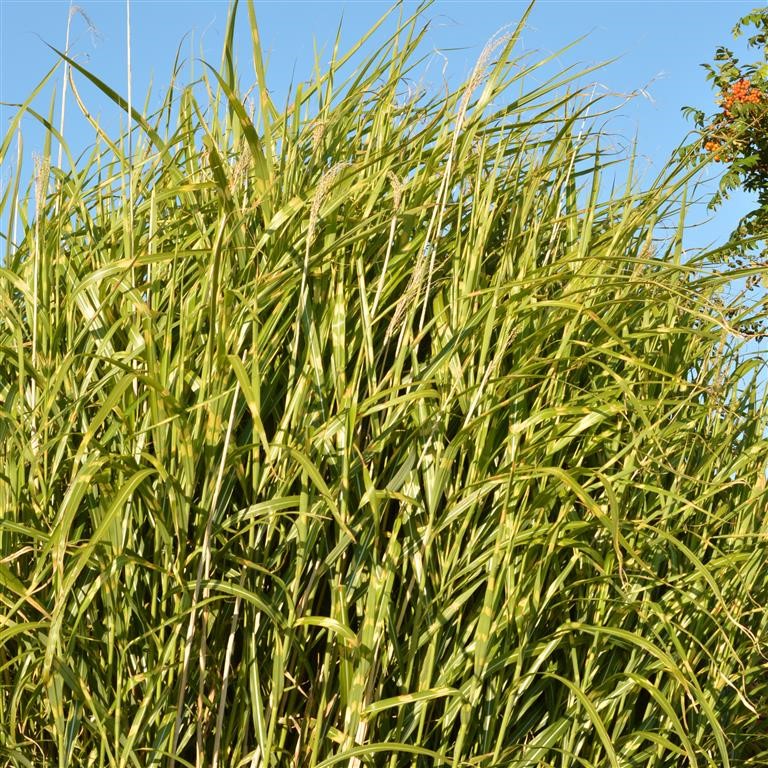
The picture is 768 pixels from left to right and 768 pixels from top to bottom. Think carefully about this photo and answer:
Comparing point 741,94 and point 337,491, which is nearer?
point 337,491

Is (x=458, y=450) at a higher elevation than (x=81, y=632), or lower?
higher

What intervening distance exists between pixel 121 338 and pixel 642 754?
1144 millimetres

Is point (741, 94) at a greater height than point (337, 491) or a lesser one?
greater

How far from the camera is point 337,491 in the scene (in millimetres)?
1382

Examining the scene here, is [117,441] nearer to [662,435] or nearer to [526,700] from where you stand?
[526,700]

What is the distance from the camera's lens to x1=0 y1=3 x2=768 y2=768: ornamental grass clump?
1.34 meters

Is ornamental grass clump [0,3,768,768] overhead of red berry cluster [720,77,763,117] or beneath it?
beneath

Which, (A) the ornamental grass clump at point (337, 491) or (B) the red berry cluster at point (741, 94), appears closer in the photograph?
(A) the ornamental grass clump at point (337, 491)

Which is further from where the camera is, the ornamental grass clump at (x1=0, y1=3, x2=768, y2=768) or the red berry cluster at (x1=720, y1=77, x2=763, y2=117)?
the red berry cluster at (x1=720, y1=77, x2=763, y2=117)

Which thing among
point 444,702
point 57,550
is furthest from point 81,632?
Answer: point 444,702

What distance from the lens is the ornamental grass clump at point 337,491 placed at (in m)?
1.34

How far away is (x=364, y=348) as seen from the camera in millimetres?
1474

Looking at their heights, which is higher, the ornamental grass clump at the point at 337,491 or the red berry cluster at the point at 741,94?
the red berry cluster at the point at 741,94

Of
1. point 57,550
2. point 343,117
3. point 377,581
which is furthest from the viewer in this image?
point 343,117
